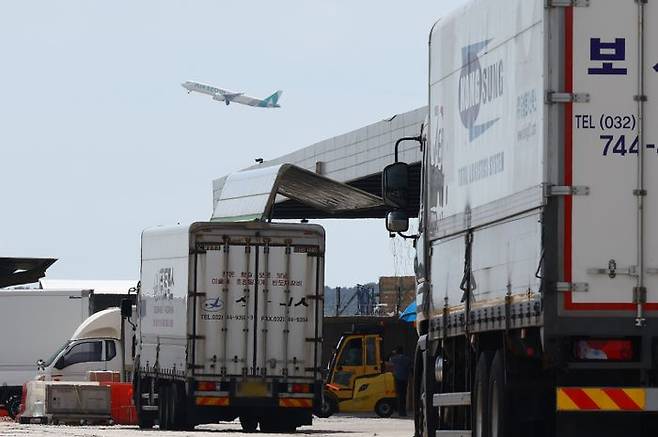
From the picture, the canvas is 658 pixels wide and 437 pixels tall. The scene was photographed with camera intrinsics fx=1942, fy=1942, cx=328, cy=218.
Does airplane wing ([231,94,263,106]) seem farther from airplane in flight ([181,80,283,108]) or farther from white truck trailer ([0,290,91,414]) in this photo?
white truck trailer ([0,290,91,414])

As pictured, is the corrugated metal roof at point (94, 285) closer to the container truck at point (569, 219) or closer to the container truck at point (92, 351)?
the container truck at point (92, 351)

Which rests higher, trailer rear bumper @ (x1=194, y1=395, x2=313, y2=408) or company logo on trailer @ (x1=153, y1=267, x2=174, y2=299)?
company logo on trailer @ (x1=153, y1=267, x2=174, y2=299)

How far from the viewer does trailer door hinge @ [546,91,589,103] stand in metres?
14.4

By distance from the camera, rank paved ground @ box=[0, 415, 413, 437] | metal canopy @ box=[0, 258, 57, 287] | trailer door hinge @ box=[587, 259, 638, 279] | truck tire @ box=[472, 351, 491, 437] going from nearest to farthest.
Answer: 1. trailer door hinge @ box=[587, 259, 638, 279]
2. truck tire @ box=[472, 351, 491, 437]
3. paved ground @ box=[0, 415, 413, 437]
4. metal canopy @ box=[0, 258, 57, 287]

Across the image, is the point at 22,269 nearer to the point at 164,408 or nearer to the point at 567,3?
the point at 164,408

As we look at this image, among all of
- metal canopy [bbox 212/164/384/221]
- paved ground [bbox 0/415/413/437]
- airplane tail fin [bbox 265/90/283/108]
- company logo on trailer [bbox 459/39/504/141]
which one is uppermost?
airplane tail fin [bbox 265/90/283/108]

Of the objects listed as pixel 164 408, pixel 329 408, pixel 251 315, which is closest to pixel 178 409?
pixel 164 408

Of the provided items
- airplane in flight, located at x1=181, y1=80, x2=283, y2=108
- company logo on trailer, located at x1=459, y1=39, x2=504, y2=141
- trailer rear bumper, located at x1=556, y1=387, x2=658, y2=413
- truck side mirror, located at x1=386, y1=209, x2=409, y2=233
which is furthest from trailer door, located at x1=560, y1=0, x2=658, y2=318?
airplane in flight, located at x1=181, y1=80, x2=283, y2=108

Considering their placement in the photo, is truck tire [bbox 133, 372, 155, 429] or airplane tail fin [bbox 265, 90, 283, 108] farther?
airplane tail fin [bbox 265, 90, 283, 108]

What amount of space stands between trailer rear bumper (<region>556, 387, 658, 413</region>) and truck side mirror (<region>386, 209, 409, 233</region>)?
588cm

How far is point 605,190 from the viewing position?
1430 cm

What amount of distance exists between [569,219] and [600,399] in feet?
4.59

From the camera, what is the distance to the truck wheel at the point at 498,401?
15.6m

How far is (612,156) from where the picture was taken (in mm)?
14336
